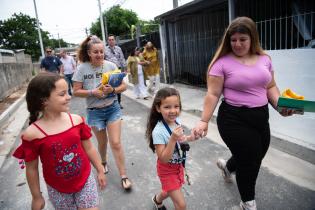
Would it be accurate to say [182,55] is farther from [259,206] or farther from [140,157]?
[259,206]

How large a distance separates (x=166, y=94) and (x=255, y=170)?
1145 millimetres

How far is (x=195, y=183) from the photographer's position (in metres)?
3.53

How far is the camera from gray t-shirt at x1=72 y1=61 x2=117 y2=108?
3.29 meters

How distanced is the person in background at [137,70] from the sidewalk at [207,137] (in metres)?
0.36

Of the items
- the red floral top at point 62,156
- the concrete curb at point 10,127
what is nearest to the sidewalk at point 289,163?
the red floral top at point 62,156

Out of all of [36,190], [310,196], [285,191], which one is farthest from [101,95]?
[310,196]

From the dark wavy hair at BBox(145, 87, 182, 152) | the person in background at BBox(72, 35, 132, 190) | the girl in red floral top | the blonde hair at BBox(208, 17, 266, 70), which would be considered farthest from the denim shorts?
the blonde hair at BBox(208, 17, 266, 70)

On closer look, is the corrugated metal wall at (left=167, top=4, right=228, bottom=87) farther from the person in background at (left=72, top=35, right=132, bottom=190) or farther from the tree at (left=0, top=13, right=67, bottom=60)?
the tree at (left=0, top=13, right=67, bottom=60)

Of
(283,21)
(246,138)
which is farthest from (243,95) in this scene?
(283,21)

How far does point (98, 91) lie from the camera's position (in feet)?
10.4

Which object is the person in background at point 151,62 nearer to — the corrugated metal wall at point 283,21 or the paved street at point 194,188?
the corrugated metal wall at point 283,21

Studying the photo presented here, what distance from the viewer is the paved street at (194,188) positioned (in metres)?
3.04

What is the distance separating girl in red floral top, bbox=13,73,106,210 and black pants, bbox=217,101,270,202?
1.30 meters

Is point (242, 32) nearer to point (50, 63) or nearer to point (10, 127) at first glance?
A: point (10, 127)
